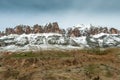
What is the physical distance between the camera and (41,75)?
181500 millimetres

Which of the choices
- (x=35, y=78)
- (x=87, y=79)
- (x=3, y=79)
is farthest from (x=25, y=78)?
(x=87, y=79)

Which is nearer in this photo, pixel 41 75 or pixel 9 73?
pixel 41 75

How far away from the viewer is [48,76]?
181 m

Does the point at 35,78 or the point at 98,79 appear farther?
the point at 98,79

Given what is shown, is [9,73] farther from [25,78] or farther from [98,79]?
[98,79]

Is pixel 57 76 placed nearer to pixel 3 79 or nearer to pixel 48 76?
pixel 48 76

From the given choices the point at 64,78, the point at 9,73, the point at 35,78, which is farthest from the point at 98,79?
the point at 9,73

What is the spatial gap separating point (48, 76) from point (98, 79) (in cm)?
3119

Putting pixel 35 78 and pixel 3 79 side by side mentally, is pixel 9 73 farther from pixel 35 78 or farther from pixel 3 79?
pixel 35 78

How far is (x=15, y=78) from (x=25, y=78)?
11.8 m

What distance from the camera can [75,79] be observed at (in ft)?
602

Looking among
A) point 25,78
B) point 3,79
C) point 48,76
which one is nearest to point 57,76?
point 48,76

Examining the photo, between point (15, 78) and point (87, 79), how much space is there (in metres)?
42.2

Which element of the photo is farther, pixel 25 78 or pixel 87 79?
pixel 87 79
